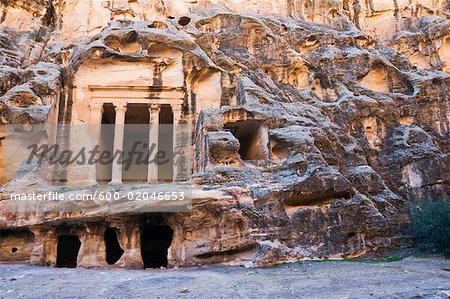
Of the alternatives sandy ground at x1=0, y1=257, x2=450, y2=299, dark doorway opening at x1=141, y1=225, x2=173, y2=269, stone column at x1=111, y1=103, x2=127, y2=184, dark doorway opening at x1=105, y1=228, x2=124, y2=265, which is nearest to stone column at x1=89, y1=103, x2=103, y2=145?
stone column at x1=111, y1=103, x2=127, y2=184

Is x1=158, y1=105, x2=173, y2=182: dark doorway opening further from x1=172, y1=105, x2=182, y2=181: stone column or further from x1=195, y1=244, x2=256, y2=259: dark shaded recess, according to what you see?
x1=195, y1=244, x2=256, y2=259: dark shaded recess

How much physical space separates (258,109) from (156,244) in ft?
22.2

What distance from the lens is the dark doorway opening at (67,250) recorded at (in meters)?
14.3

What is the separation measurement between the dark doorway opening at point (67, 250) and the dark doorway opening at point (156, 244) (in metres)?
2.61

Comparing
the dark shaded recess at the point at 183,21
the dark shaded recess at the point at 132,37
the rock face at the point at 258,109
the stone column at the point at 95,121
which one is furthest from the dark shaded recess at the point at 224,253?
the dark shaded recess at the point at 183,21

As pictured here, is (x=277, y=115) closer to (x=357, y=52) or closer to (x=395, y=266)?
(x=395, y=266)

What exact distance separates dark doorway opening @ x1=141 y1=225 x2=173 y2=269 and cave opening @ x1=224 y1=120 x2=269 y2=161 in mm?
4583

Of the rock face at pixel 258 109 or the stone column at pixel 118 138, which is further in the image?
the stone column at pixel 118 138

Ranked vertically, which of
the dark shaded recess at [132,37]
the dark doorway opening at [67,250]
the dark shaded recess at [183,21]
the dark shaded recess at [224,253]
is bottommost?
the dark doorway opening at [67,250]

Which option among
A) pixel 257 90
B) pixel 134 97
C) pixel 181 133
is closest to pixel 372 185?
pixel 257 90

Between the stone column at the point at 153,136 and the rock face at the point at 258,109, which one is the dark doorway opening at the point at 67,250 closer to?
the rock face at the point at 258,109

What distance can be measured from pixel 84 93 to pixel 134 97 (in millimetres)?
2355

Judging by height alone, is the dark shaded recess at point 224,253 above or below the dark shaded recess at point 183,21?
below

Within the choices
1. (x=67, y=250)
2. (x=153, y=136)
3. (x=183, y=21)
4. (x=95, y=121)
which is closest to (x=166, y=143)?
(x=153, y=136)
